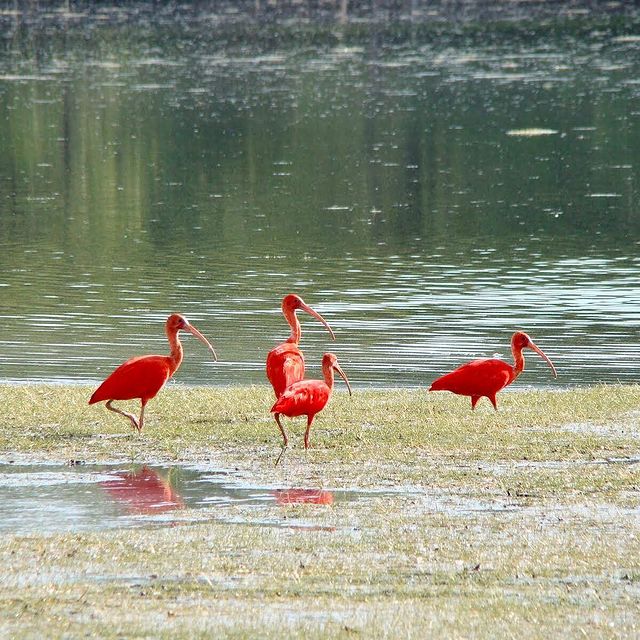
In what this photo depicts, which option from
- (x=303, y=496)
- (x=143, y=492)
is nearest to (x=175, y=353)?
(x=143, y=492)

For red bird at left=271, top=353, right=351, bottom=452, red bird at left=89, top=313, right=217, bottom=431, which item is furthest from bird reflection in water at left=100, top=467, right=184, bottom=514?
red bird at left=89, top=313, right=217, bottom=431

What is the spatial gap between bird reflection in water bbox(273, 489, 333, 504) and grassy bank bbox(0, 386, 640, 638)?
0.14m

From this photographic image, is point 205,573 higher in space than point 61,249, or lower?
higher

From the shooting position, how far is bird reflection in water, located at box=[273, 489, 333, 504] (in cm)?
856

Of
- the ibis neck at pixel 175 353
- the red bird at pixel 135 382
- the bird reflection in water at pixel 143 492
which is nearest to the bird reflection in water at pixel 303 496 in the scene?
the bird reflection in water at pixel 143 492

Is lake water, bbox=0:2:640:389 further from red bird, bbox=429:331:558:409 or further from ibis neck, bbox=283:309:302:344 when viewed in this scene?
red bird, bbox=429:331:558:409

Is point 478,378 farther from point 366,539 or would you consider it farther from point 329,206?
point 329,206

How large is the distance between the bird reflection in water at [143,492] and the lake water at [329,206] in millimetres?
5063

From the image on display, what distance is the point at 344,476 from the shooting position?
30.3ft

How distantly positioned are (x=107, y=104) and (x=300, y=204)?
17957mm

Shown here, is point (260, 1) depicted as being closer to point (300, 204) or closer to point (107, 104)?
point (107, 104)

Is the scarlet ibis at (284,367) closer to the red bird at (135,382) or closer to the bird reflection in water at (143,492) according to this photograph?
the red bird at (135,382)

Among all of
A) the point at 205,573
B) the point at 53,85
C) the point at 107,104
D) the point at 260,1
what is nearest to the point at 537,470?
the point at 205,573

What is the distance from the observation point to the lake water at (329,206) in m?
17.1
